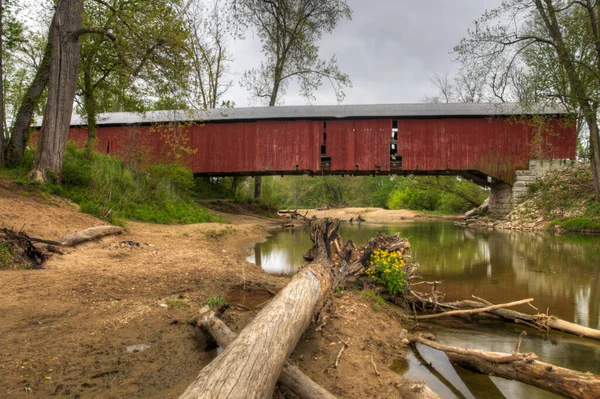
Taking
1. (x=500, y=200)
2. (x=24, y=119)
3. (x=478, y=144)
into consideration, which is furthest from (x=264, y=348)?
(x=500, y=200)

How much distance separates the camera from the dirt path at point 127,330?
291cm

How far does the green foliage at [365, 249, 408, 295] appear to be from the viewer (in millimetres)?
5883

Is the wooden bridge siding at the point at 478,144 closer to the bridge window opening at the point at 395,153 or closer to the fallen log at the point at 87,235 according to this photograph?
the bridge window opening at the point at 395,153

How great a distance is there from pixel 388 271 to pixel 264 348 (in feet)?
12.3

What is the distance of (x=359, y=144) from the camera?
73.9 ft

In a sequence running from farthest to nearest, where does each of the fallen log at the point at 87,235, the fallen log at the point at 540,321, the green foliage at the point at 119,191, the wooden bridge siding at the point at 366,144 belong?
1. the wooden bridge siding at the point at 366,144
2. the green foliage at the point at 119,191
3. the fallen log at the point at 87,235
4. the fallen log at the point at 540,321

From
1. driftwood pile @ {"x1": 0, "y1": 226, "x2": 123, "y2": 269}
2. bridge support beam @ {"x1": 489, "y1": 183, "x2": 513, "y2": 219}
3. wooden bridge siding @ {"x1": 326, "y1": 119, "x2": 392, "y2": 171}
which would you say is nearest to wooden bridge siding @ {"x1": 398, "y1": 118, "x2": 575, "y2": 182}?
wooden bridge siding @ {"x1": 326, "y1": 119, "x2": 392, "y2": 171}

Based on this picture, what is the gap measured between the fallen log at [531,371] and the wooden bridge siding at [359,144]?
19.4 m

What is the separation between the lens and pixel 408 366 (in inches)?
154

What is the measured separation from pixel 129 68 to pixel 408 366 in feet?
36.1

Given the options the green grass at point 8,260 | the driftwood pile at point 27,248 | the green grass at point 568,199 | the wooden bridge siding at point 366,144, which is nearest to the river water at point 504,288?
the green grass at point 568,199

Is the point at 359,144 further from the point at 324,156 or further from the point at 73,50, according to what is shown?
the point at 73,50

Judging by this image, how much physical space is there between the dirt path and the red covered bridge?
1614 centimetres

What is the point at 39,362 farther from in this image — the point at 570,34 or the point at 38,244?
the point at 570,34
